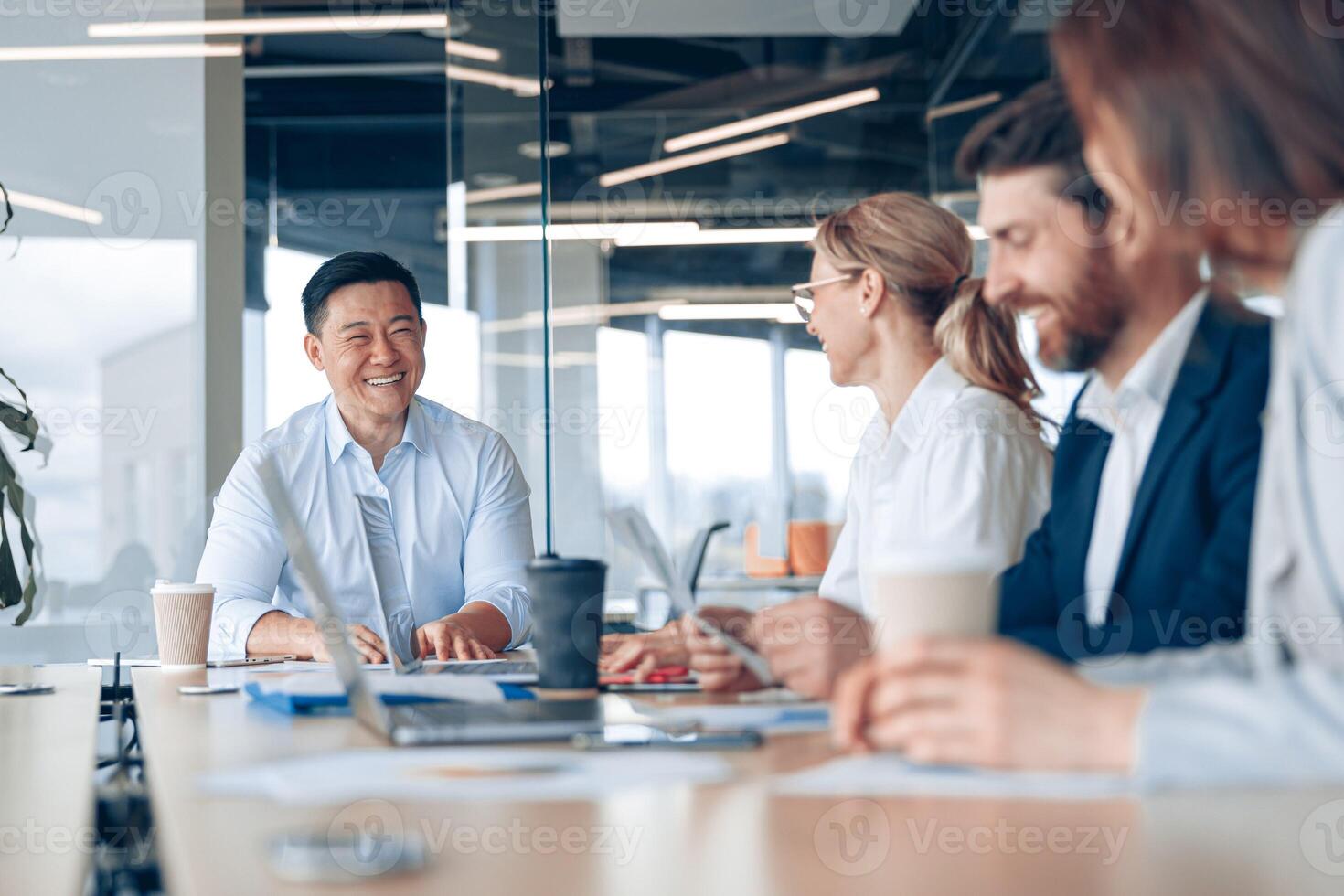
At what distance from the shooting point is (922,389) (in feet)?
8.59

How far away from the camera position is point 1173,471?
150 centimetres

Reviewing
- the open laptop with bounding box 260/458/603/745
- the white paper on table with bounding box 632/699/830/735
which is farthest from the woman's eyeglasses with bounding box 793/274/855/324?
the open laptop with bounding box 260/458/603/745

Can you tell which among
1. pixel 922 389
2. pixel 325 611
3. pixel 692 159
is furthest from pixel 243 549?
pixel 692 159

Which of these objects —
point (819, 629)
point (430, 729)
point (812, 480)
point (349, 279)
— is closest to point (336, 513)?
point (349, 279)

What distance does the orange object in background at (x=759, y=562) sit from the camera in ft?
18.8

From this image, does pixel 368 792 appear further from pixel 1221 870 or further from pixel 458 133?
pixel 458 133

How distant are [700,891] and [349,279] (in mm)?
2777

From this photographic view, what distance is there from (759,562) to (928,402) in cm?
325
